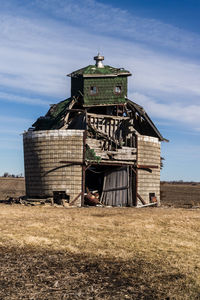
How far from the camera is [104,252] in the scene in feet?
46.5

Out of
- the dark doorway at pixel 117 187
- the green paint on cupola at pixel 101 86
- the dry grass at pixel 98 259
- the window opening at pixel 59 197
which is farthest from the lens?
the green paint on cupola at pixel 101 86

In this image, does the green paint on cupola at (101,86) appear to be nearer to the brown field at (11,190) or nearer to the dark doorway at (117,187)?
the dark doorway at (117,187)

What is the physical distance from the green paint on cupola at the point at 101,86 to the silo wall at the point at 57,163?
534 cm

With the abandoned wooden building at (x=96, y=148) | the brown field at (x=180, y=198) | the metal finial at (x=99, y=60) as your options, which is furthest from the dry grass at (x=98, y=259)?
the metal finial at (x=99, y=60)

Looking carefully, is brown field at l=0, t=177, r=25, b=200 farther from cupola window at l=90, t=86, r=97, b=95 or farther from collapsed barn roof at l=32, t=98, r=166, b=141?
cupola window at l=90, t=86, r=97, b=95

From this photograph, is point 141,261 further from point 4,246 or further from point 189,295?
point 4,246

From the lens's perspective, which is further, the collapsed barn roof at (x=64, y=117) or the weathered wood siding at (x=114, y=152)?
the collapsed barn roof at (x=64, y=117)

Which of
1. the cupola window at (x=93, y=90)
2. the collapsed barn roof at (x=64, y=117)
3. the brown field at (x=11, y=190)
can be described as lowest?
the brown field at (x=11, y=190)

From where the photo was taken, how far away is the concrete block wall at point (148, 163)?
111ft

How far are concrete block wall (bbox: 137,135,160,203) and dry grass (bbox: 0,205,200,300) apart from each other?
457 inches

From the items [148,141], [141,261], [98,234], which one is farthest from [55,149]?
[141,261]

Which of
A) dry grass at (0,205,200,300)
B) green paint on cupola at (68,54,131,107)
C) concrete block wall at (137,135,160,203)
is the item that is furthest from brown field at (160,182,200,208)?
dry grass at (0,205,200,300)

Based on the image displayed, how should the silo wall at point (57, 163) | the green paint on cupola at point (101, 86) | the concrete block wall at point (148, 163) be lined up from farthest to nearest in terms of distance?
the green paint on cupola at point (101, 86) → the concrete block wall at point (148, 163) → the silo wall at point (57, 163)

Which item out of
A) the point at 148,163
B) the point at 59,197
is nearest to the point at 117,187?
the point at 148,163
